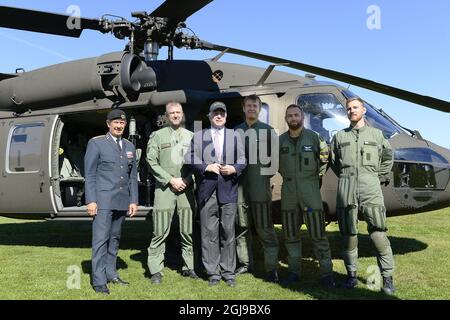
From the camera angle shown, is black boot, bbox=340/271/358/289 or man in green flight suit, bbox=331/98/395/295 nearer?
man in green flight suit, bbox=331/98/395/295

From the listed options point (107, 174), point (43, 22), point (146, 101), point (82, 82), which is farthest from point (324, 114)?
point (43, 22)

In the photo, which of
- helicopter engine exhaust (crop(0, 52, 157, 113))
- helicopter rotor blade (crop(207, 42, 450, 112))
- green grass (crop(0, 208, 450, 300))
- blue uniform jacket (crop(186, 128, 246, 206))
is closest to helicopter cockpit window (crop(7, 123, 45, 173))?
helicopter engine exhaust (crop(0, 52, 157, 113))

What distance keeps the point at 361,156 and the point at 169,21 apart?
333 centimetres

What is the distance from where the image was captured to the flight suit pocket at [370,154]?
4680 millimetres

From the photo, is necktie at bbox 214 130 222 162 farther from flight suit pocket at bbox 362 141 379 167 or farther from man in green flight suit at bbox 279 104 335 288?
flight suit pocket at bbox 362 141 379 167

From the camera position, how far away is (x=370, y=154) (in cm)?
470

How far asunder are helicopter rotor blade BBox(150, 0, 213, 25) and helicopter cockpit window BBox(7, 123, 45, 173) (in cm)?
264

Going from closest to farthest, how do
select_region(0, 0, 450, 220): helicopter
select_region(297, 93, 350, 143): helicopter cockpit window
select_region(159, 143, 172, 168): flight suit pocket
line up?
select_region(159, 143, 172, 168): flight suit pocket < select_region(0, 0, 450, 220): helicopter < select_region(297, 93, 350, 143): helicopter cockpit window

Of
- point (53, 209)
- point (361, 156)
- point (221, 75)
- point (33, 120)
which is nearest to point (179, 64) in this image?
point (221, 75)

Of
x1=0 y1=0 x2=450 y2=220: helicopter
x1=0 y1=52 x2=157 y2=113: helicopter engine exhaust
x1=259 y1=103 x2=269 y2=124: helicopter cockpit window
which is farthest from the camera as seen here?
x1=0 y1=52 x2=157 y2=113: helicopter engine exhaust

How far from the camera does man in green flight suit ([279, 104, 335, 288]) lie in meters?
4.81

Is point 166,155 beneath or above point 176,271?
above

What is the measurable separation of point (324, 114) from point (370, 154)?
1526 millimetres

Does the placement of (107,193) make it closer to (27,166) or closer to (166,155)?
(166,155)
